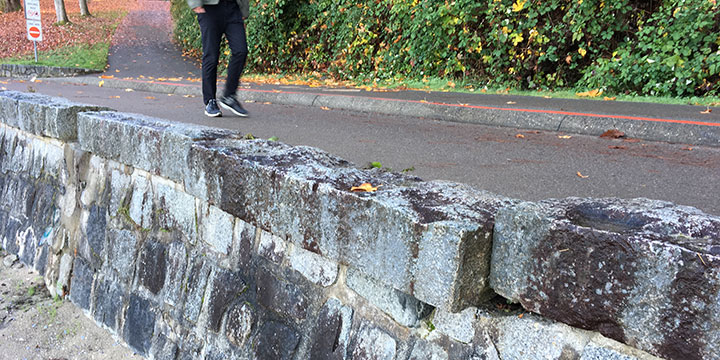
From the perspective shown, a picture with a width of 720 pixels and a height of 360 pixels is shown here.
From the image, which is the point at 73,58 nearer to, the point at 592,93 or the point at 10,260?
the point at 10,260

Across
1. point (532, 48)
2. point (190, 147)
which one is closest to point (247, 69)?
point (532, 48)

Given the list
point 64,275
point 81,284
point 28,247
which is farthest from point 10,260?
point 81,284

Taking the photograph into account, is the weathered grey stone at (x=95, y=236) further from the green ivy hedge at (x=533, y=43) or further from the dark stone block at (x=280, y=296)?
the green ivy hedge at (x=533, y=43)

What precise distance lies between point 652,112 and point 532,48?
13.2 feet

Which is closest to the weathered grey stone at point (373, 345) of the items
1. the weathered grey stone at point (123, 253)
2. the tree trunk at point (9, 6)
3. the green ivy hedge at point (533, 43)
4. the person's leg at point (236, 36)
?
the weathered grey stone at point (123, 253)

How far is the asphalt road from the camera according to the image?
3.29 m

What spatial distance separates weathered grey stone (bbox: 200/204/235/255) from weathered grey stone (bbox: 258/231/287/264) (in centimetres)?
28

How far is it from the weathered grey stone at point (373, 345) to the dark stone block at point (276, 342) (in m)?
0.45

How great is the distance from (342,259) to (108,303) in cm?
282

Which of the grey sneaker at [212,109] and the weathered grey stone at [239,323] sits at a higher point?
the grey sneaker at [212,109]

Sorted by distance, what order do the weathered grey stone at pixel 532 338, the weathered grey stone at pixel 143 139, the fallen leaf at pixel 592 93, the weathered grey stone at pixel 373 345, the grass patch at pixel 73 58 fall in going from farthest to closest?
the grass patch at pixel 73 58 → the fallen leaf at pixel 592 93 → the weathered grey stone at pixel 143 139 → the weathered grey stone at pixel 373 345 → the weathered grey stone at pixel 532 338

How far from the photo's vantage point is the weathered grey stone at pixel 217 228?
3107 millimetres

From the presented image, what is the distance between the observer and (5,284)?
17.9 ft

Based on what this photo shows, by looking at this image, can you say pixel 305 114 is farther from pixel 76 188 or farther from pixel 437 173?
pixel 437 173
